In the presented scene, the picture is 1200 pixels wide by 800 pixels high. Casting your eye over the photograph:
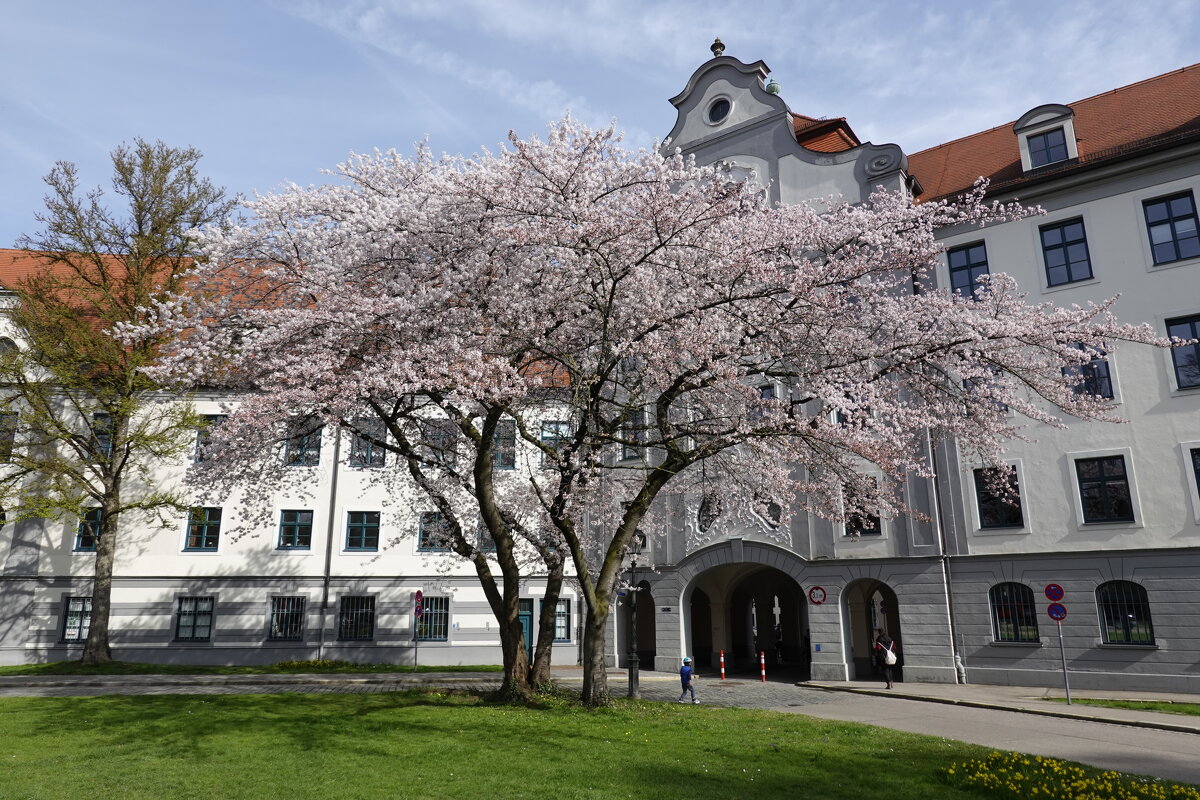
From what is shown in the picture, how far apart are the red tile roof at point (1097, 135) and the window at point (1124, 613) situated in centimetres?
1227

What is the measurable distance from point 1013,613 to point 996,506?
121 inches

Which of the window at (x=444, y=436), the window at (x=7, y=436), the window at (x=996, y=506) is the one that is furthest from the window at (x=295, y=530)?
Answer: the window at (x=996, y=506)

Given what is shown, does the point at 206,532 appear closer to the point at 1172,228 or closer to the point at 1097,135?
the point at 1172,228

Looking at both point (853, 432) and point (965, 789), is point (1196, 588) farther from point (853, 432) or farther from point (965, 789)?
point (965, 789)

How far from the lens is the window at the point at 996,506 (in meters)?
23.8

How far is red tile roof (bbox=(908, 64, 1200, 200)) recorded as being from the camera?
24062mm

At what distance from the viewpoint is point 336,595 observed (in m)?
33.1

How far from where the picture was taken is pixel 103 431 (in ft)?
103

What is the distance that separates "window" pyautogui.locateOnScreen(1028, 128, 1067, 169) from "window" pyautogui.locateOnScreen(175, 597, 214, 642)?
33.8m

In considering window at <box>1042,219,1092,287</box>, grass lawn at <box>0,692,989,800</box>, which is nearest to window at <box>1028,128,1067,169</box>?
window at <box>1042,219,1092,287</box>

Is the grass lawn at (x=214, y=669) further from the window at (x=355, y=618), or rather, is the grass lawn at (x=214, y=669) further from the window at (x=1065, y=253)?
the window at (x=1065, y=253)

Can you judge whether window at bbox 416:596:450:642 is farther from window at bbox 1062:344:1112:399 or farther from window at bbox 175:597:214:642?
window at bbox 1062:344:1112:399

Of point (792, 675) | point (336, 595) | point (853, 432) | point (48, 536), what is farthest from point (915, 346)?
point (48, 536)

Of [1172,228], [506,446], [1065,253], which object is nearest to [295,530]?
[506,446]
